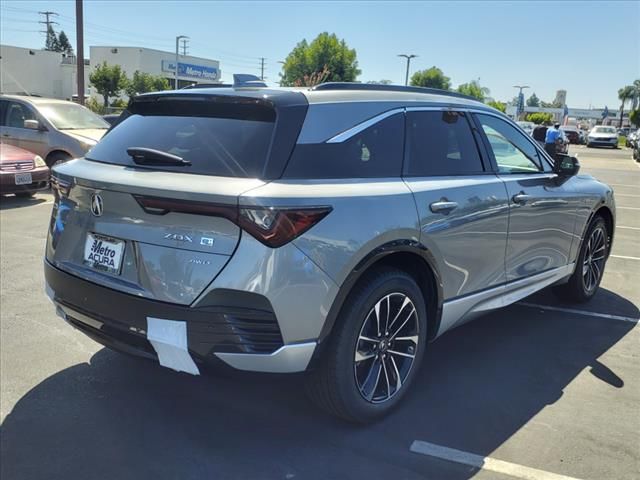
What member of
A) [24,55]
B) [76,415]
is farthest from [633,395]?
[24,55]

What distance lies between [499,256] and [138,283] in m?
2.35

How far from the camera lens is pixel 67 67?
190ft

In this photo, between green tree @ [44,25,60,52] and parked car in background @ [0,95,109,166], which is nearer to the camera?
parked car in background @ [0,95,109,166]

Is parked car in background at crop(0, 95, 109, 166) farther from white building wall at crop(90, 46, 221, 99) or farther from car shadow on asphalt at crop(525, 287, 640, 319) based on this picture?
white building wall at crop(90, 46, 221, 99)

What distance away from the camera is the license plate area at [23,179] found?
935 centimetres

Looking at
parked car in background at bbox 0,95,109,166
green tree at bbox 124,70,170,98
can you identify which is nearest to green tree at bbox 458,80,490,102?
green tree at bbox 124,70,170,98

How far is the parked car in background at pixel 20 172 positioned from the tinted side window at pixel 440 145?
8.07 m

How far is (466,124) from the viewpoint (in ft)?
12.6

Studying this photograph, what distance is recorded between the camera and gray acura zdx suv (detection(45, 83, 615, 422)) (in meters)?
2.50

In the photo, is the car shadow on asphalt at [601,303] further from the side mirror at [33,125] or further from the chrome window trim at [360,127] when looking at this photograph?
the side mirror at [33,125]

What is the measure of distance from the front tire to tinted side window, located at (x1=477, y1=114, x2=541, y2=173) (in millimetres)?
1406

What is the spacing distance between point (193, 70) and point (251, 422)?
68.3 m

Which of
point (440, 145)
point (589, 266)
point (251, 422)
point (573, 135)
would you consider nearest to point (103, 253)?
point (251, 422)

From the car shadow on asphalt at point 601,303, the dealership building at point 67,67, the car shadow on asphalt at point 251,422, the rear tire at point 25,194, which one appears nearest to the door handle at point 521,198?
the car shadow on asphalt at point 251,422
